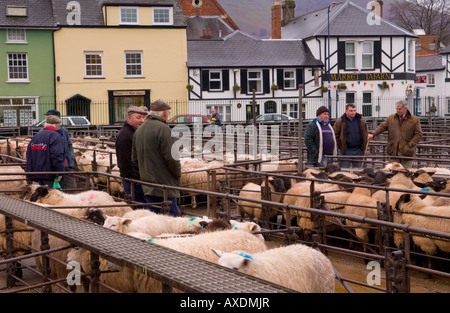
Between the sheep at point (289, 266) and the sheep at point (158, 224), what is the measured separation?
1717 millimetres

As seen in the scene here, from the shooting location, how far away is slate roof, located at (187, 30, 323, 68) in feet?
139

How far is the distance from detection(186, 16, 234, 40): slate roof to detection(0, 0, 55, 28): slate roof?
1828 cm

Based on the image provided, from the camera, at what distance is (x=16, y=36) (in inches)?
1458

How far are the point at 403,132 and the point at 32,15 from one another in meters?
30.8

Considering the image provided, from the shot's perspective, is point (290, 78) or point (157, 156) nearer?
point (157, 156)

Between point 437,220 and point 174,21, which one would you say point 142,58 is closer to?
point 174,21

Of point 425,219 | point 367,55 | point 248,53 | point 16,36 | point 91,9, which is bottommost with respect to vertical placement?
point 425,219

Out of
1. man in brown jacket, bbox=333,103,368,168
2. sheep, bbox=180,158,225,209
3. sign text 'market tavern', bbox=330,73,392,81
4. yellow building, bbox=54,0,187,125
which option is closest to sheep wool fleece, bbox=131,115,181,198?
sheep, bbox=180,158,225,209

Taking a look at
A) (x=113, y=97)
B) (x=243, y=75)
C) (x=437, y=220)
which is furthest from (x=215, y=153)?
(x=243, y=75)

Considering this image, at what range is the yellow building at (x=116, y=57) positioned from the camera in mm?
37562

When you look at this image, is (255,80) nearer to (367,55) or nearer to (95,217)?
(367,55)

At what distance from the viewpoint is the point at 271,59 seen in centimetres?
4353

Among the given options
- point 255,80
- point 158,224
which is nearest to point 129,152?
point 158,224

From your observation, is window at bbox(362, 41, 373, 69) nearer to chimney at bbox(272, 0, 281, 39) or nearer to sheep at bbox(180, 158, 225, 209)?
chimney at bbox(272, 0, 281, 39)
